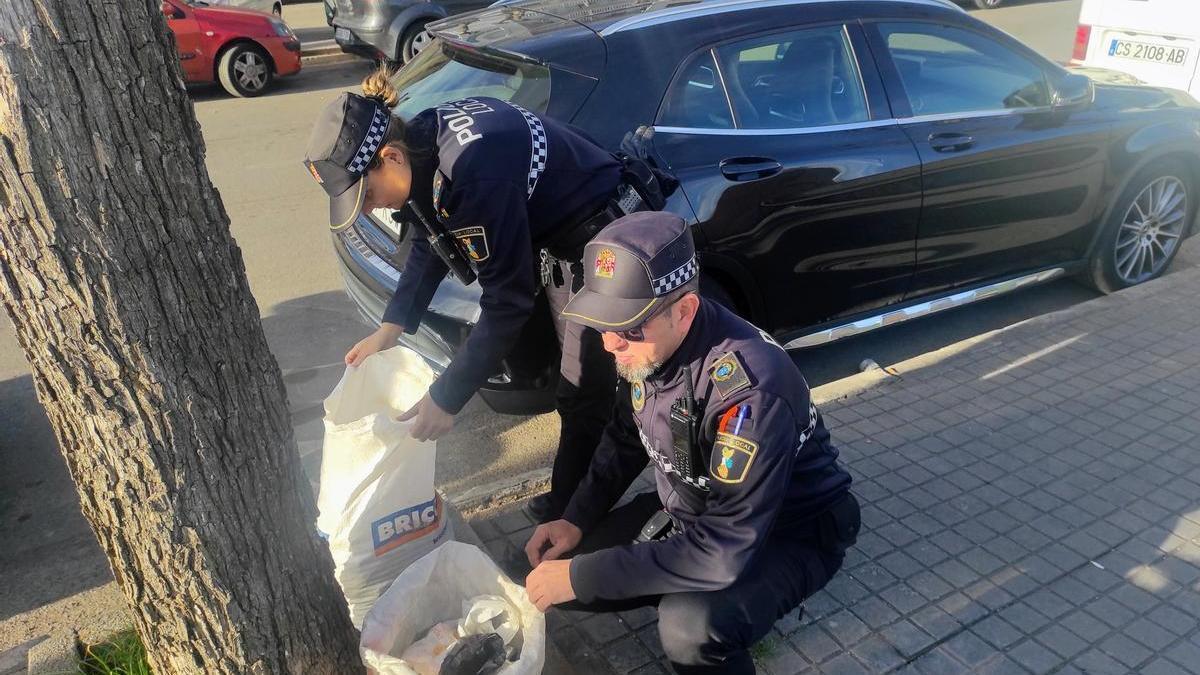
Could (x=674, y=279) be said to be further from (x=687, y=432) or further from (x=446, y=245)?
(x=446, y=245)

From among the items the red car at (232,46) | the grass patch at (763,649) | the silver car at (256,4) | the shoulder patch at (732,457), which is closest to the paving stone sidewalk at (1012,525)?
the grass patch at (763,649)

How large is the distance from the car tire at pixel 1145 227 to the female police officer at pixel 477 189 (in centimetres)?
351

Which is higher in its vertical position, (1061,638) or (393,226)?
(393,226)

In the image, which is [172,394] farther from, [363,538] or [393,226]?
[393,226]

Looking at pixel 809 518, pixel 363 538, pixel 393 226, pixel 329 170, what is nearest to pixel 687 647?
pixel 809 518

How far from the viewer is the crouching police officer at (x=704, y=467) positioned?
2150 mm

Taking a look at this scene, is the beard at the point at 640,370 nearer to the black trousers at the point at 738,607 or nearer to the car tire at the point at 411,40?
the black trousers at the point at 738,607

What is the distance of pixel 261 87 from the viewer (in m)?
11.1


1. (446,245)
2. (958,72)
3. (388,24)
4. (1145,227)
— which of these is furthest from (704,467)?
(388,24)

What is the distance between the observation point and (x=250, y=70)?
10.9 meters

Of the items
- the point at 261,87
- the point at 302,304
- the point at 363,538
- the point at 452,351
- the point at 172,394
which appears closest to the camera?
the point at 172,394

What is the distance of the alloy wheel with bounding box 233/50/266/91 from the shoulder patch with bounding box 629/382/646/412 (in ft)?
32.6

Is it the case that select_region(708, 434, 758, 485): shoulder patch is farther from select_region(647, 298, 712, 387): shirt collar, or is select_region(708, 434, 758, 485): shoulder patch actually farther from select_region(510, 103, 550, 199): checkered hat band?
select_region(510, 103, 550, 199): checkered hat band

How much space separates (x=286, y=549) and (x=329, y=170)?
95 cm
